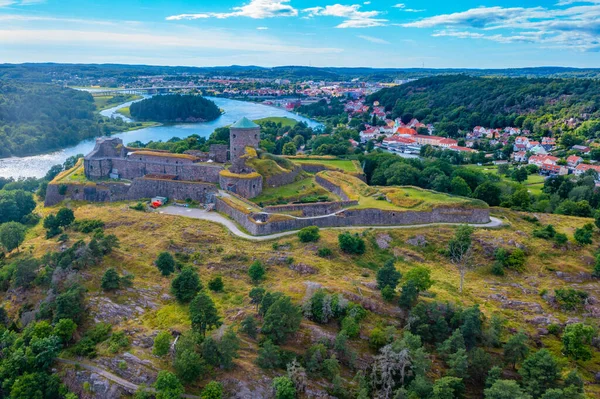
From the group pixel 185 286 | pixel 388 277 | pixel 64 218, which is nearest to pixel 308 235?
pixel 388 277

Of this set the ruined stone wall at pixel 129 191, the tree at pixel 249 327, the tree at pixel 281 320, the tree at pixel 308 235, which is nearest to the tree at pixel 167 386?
the tree at pixel 249 327

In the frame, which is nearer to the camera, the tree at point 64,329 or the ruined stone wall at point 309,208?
the tree at point 64,329

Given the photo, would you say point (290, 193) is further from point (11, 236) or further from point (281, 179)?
point (11, 236)

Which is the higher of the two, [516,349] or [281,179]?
[281,179]

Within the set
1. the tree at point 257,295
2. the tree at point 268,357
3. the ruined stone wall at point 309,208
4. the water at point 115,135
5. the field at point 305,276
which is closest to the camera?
the tree at point 268,357

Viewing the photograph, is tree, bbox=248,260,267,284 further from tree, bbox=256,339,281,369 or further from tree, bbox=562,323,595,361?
tree, bbox=562,323,595,361

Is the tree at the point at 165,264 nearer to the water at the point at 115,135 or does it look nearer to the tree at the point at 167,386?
the tree at the point at 167,386

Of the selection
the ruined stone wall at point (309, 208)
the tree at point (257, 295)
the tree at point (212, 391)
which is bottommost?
the tree at point (212, 391)

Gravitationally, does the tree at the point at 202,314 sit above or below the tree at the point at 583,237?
below

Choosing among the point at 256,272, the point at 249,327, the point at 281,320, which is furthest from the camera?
the point at 256,272
